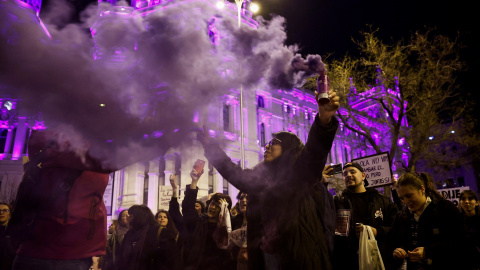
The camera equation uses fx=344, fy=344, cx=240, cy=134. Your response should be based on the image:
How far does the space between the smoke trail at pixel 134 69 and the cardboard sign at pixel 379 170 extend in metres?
4.63

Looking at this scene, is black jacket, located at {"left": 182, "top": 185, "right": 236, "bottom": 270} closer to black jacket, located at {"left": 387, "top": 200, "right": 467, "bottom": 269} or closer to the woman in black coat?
the woman in black coat

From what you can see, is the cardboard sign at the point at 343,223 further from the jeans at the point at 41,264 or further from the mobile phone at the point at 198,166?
the jeans at the point at 41,264

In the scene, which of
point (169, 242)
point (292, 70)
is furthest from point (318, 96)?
point (169, 242)

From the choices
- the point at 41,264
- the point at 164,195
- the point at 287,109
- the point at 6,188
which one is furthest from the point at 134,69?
the point at 287,109

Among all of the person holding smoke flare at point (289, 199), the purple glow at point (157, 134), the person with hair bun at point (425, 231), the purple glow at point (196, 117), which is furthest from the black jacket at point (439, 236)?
the purple glow at point (157, 134)

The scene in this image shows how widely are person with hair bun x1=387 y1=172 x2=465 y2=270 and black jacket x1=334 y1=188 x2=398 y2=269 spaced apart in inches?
15.3

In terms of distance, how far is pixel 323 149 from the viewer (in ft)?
9.15

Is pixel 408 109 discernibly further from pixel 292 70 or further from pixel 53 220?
pixel 53 220

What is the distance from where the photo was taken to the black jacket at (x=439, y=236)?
11.7 ft

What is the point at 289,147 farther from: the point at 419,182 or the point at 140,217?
the point at 140,217

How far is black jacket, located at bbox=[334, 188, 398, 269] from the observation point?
4.66m

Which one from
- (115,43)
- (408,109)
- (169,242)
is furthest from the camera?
(408,109)

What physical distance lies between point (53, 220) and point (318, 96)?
2306 mm

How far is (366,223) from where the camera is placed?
16.2ft
